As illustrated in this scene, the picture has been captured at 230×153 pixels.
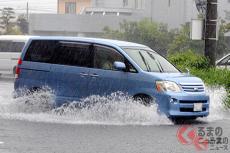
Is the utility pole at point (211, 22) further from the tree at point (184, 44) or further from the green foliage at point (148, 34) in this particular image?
the green foliage at point (148, 34)

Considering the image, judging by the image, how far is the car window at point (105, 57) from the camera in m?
15.2

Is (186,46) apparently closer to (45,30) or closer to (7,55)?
(45,30)

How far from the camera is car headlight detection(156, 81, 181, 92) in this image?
1440cm

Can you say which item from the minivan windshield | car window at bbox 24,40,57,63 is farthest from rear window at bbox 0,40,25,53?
the minivan windshield

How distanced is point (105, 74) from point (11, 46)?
68.0 ft

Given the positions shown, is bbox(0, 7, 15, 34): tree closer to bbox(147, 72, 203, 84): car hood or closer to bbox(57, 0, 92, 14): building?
bbox(57, 0, 92, 14): building

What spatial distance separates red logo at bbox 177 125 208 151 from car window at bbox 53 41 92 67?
2788 millimetres

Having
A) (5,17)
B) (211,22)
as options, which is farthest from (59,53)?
(5,17)

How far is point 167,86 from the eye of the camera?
14422 millimetres

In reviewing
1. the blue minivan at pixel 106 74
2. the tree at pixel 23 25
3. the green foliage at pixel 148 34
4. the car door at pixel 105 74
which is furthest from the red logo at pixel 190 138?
the tree at pixel 23 25

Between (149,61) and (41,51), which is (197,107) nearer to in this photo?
(149,61)

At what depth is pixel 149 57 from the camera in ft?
51.4

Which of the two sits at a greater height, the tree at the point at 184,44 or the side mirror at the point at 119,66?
the side mirror at the point at 119,66

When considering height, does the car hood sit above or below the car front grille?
above
